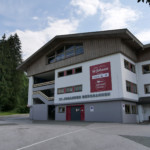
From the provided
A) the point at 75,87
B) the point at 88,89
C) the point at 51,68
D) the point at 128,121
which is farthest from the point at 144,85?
the point at 51,68

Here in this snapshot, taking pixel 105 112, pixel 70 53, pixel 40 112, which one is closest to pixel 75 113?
pixel 105 112

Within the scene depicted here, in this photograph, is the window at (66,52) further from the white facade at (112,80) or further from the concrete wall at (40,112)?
the concrete wall at (40,112)

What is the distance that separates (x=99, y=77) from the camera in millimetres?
21562

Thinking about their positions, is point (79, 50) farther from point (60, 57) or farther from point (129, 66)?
point (129, 66)

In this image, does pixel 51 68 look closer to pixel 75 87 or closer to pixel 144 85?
pixel 75 87

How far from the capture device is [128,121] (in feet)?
65.0

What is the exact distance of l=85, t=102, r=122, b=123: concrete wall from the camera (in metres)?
19.2

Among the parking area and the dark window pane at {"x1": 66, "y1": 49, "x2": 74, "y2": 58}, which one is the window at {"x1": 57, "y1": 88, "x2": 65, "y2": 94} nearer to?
the dark window pane at {"x1": 66, "y1": 49, "x2": 74, "y2": 58}

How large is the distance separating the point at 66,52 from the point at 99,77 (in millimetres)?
7793

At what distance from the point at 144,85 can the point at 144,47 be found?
5.11m

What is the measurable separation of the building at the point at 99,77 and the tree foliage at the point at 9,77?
19089 millimetres

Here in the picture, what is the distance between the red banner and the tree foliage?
29.6 metres

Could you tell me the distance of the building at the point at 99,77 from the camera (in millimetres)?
20078

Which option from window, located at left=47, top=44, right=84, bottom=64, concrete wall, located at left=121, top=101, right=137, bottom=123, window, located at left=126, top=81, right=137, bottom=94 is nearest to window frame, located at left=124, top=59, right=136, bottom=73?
window, located at left=126, top=81, right=137, bottom=94
